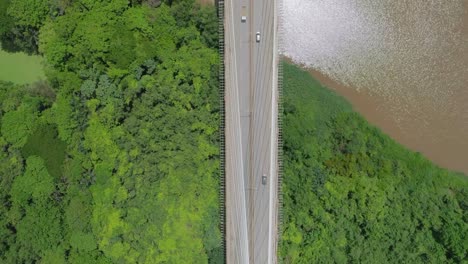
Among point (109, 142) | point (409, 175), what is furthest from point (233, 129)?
point (409, 175)

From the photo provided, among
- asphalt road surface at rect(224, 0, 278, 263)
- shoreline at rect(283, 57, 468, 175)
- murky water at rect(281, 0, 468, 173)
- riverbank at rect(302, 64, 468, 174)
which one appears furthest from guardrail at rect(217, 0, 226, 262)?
riverbank at rect(302, 64, 468, 174)

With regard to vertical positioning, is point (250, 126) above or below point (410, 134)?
above

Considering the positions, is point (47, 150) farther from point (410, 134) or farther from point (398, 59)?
point (398, 59)

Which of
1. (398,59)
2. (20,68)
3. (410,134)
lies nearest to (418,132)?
(410,134)

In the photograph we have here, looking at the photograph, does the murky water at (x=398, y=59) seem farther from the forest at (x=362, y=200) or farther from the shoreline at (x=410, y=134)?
the forest at (x=362, y=200)

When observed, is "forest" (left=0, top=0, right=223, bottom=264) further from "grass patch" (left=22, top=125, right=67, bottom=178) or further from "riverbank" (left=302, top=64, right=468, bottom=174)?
"riverbank" (left=302, top=64, right=468, bottom=174)

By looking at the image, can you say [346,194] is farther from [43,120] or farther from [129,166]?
[43,120]
